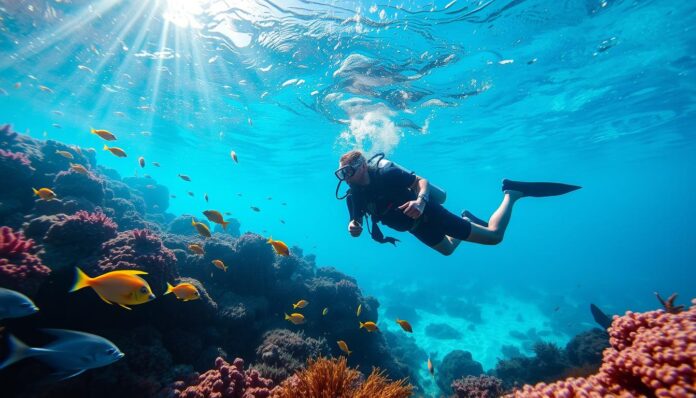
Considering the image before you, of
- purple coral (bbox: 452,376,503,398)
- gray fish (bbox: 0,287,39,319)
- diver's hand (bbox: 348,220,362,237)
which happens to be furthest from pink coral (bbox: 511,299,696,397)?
gray fish (bbox: 0,287,39,319)

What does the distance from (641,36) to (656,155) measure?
1353 inches

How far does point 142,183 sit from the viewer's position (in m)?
26.1

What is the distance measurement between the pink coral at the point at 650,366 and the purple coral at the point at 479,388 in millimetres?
3758

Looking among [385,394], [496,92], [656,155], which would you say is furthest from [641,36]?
[656,155]

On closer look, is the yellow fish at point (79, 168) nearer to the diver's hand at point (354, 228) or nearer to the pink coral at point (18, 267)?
the pink coral at point (18, 267)

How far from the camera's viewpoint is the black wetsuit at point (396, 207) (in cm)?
531

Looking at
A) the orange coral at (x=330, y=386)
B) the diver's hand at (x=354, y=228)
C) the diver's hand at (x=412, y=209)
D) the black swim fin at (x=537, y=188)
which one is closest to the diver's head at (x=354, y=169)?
the diver's hand at (x=354, y=228)

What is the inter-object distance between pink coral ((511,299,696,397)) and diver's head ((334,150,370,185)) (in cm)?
379

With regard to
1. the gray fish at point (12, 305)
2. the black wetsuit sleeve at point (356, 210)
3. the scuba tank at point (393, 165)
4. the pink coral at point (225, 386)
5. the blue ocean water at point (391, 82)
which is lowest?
the pink coral at point (225, 386)

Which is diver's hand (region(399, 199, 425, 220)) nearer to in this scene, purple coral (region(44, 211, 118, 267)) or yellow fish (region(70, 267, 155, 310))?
yellow fish (region(70, 267, 155, 310))

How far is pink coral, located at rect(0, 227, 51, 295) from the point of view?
13.9ft

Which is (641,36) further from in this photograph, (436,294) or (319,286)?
(436,294)

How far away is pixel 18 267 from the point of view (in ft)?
14.3

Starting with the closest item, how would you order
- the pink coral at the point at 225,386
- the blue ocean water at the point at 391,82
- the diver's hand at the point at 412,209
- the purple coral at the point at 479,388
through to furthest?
1. the pink coral at the point at 225,386
2. the diver's hand at the point at 412,209
3. the purple coral at the point at 479,388
4. the blue ocean water at the point at 391,82
